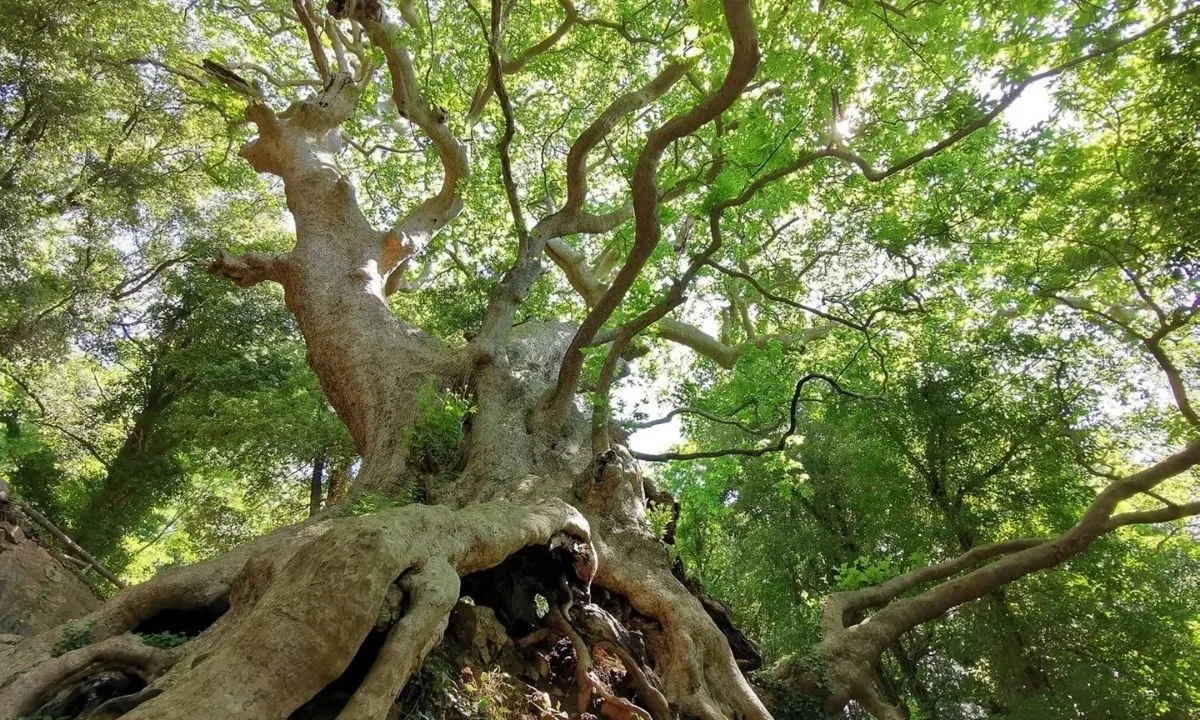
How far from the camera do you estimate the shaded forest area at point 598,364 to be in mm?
3373

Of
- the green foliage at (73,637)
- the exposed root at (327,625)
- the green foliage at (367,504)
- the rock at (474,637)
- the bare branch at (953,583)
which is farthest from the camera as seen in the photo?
the bare branch at (953,583)

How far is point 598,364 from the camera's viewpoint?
24.1ft

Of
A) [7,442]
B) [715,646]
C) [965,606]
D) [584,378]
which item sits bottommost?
[715,646]

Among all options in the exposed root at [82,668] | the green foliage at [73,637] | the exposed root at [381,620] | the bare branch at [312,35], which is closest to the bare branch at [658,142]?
the exposed root at [381,620]

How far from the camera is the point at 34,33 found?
981 cm

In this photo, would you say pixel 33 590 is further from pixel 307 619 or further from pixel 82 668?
pixel 307 619

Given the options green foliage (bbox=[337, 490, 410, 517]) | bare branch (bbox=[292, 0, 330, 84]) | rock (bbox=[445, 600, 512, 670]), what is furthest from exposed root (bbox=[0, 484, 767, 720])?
bare branch (bbox=[292, 0, 330, 84])

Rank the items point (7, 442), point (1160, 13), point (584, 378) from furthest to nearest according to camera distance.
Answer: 1. point (7, 442)
2. point (584, 378)
3. point (1160, 13)

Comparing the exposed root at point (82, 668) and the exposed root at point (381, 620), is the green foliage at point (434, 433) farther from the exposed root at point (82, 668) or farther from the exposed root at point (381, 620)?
the exposed root at point (82, 668)

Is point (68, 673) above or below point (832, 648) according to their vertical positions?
below

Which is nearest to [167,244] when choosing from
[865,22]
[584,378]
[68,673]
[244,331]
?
[244,331]

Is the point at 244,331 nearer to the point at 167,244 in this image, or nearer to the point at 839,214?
the point at 167,244

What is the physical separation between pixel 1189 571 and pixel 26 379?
22.2 metres

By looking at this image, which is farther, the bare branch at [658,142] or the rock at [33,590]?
the rock at [33,590]
